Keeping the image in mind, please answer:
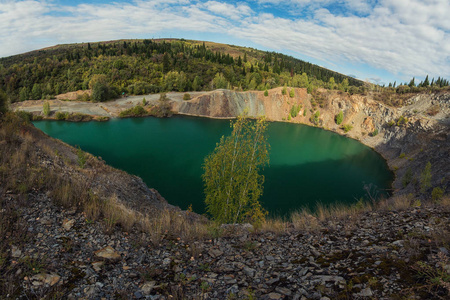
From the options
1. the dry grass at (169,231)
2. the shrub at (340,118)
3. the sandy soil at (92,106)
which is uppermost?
the shrub at (340,118)

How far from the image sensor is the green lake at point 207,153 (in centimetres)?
2473

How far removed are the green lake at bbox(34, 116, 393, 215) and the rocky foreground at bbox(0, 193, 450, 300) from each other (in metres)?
14.7

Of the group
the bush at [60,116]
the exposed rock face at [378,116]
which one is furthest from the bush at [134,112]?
the bush at [60,116]

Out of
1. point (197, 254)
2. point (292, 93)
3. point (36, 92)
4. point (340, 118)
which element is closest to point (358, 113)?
point (340, 118)

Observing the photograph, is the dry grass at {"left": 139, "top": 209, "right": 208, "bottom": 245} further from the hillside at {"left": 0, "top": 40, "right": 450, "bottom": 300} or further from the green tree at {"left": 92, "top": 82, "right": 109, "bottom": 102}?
the green tree at {"left": 92, "top": 82, "right": 109, "bottom": 102}

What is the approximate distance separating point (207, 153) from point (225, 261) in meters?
29.8

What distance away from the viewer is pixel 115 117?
54531mm

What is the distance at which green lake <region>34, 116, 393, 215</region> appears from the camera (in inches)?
974

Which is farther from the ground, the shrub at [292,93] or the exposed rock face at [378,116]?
the shrub at [292,93]

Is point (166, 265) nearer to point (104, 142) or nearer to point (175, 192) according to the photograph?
point (175, 192)

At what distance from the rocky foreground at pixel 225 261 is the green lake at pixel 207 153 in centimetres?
1469

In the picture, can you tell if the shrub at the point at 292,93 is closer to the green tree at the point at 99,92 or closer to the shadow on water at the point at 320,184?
the shadow on water at the point at 320,184

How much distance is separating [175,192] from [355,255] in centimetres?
2024

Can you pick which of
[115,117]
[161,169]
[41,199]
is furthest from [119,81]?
[41,199]
